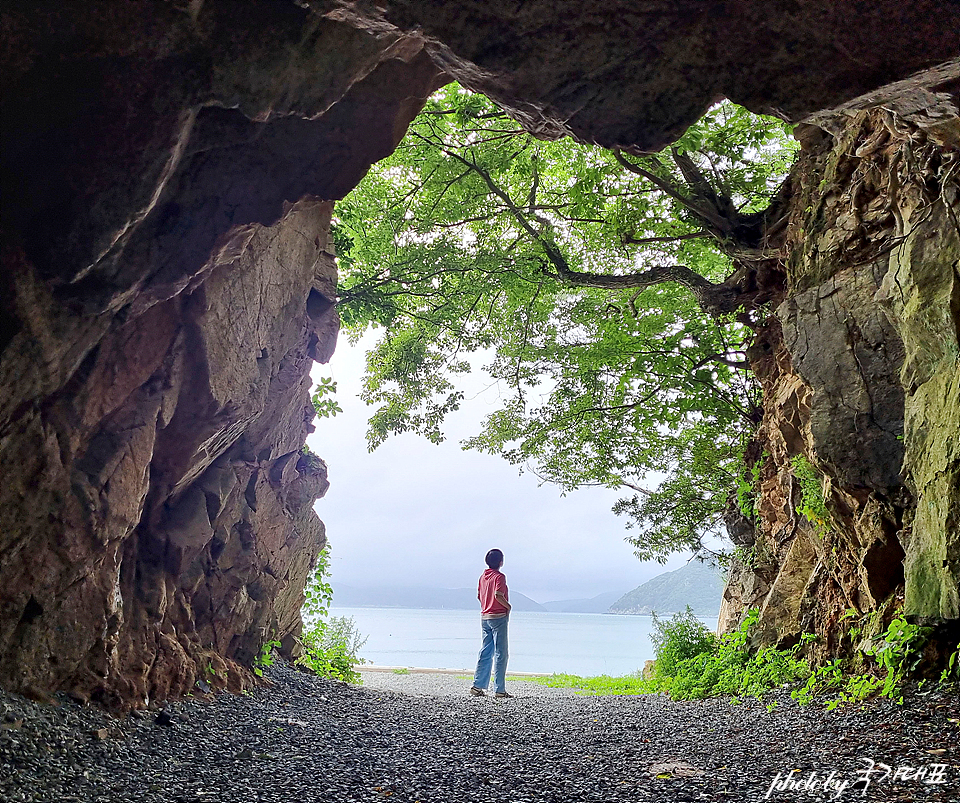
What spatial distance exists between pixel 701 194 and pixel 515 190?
3.81 meters

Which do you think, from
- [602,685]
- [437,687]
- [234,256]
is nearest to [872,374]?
[234,256]

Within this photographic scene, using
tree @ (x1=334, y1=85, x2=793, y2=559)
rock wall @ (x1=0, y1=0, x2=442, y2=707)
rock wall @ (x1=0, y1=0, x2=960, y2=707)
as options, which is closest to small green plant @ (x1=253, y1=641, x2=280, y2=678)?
rock wall @ (x1=0, y1=0, x2=960, y2=707)

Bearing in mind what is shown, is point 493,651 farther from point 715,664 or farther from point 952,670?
point 952,670

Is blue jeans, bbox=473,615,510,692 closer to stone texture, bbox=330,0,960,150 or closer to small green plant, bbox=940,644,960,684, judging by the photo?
small green plant, bbox=940,644,960,684

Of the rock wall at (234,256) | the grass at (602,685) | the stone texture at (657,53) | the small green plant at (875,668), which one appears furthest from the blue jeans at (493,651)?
the stone texture at (657,53)

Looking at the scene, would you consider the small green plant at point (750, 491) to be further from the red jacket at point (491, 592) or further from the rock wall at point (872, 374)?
the red jacket at point (491, 592)

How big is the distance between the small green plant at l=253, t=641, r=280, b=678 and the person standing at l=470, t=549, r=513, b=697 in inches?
130

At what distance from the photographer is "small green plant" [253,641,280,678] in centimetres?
827

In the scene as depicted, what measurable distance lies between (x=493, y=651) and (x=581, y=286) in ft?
24.1

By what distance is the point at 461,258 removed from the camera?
39.3 feet

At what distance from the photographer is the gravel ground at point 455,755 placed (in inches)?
150

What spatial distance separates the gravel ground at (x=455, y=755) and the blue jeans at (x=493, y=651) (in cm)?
311

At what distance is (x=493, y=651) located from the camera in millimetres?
10328

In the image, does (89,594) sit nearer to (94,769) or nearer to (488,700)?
(94,769)
